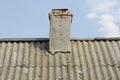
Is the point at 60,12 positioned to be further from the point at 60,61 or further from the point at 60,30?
the point at 60,61

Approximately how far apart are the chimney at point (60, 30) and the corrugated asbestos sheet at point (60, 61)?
0.18m

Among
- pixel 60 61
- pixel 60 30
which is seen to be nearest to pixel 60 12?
pixel 60 30

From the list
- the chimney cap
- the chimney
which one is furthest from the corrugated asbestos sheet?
the chimney cap

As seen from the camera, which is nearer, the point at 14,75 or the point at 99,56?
the point at 14,75

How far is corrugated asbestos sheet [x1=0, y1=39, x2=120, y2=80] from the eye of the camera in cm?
683

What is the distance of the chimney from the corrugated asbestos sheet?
0.18 meters

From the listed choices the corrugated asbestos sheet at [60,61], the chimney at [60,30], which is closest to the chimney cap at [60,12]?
the chimney at [60,30]

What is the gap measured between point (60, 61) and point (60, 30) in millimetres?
989

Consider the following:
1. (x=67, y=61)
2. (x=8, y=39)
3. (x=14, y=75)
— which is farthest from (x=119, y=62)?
(x=8, y=39)

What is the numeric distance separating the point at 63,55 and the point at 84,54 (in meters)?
0.51

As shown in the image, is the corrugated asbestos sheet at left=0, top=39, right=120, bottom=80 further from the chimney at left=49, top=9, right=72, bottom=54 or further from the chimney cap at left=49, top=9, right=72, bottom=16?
the chimney cap at left=49, top=9, right=72, bottom=16

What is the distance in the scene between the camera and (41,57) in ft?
24.8

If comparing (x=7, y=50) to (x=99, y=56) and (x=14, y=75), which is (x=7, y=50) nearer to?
(x=14, y=75)

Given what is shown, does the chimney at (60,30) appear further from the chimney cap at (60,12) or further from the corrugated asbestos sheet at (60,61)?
the corrugated asbestos sheet at (60,61)
